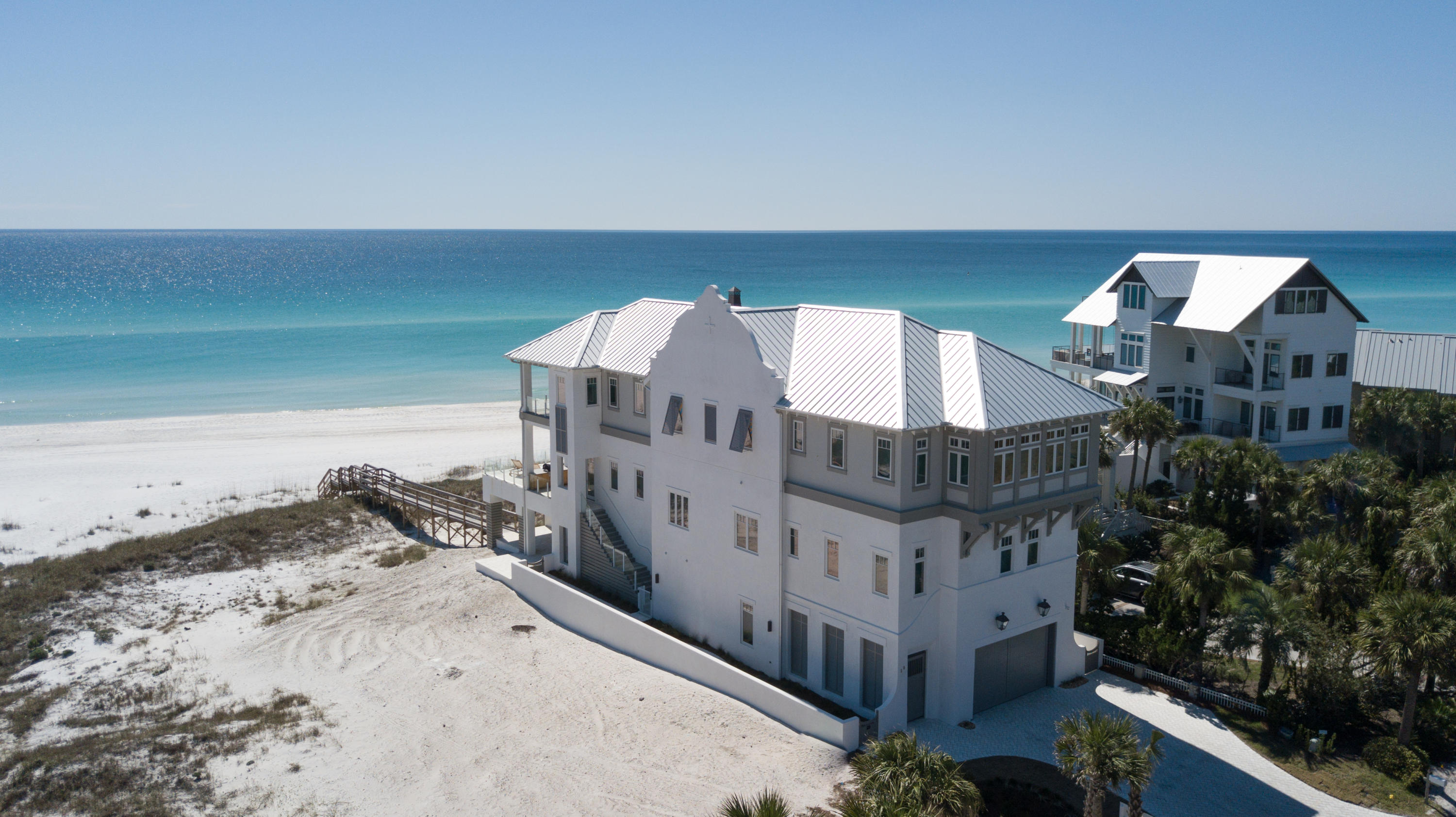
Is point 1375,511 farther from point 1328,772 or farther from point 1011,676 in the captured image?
point 1011,676

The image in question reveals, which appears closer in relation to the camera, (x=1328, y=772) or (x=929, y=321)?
(x=1328, y=772)

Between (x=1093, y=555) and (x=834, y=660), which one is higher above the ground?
(x=1093, y=555)

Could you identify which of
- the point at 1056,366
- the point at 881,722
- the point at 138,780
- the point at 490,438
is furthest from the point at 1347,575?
the point at 490,438

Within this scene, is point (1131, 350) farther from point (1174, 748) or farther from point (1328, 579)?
point (1174, 748)

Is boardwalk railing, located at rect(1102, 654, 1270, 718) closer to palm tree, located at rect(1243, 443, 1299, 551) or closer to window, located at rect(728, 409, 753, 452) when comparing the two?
palm tree, located at rect(1243, 443, 1299, 551)

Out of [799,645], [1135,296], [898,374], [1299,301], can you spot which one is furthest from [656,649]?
[1299,301]

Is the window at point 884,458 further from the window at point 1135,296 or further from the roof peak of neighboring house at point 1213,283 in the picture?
the window at point 1135,296
